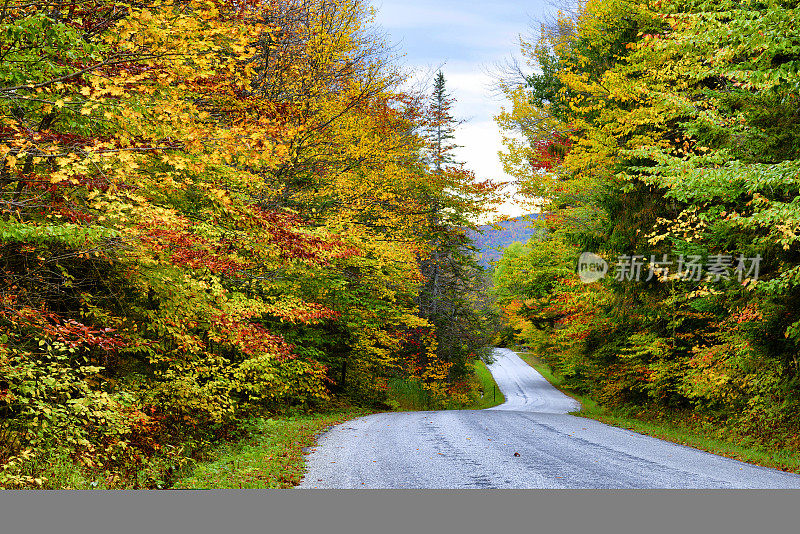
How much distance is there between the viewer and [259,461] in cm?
819

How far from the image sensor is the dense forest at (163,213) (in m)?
5.94

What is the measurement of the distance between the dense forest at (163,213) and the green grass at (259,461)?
0.56 metres

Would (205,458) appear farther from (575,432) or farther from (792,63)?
(792,63)

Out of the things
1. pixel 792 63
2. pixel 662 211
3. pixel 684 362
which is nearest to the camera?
pixel 792 63

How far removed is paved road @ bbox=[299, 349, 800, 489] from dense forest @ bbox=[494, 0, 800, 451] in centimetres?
258

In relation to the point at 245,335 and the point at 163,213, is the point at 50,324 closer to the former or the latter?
the point at 163,213

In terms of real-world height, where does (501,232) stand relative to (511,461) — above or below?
above

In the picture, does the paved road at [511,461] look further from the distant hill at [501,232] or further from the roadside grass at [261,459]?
the distant hill at [501,232]

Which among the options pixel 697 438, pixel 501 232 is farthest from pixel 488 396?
pixel 697 438

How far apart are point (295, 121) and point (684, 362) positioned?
1292 cm

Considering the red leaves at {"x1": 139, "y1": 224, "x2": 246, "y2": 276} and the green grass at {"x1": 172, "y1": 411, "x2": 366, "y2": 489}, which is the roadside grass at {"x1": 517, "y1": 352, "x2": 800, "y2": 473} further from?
the red leaves at {"x1": 139, "y1": 224, "x2": 246, "y2": 276}

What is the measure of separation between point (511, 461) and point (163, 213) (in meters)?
6.07

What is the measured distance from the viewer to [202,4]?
778 centimetres

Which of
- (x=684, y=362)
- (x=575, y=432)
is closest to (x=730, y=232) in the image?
(x=575, y=432)
